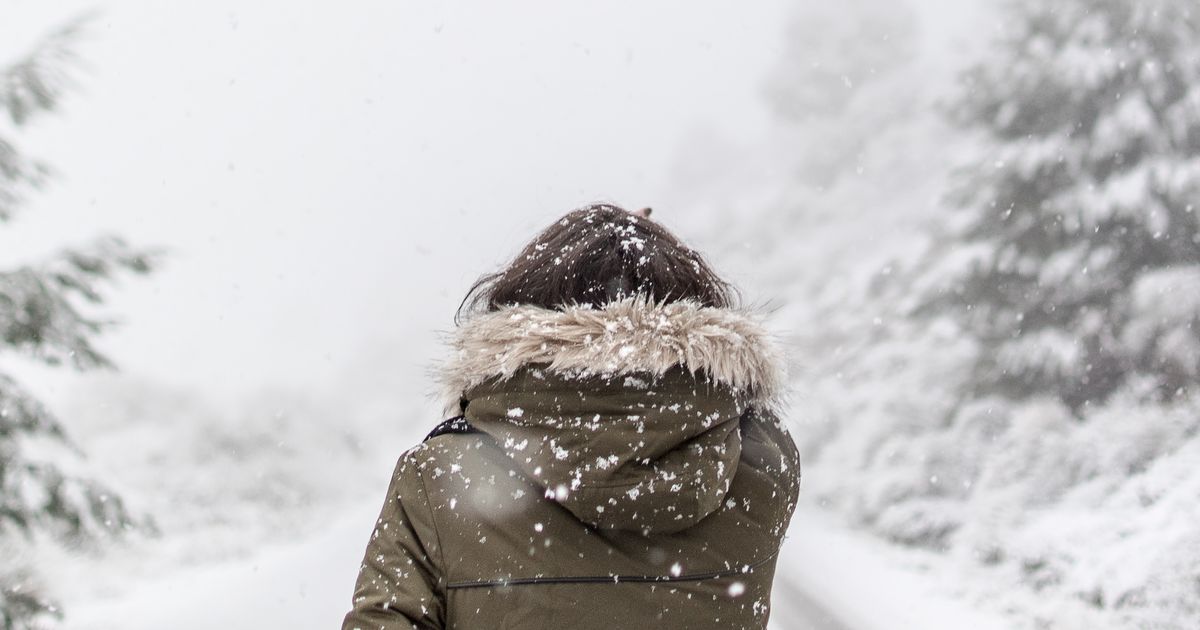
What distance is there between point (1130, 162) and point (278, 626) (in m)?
10.9

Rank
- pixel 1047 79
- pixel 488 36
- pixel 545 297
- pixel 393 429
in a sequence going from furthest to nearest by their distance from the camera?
pixel 488 36 < pixel 393 429 < pixel 1047 79 < pixel 545 297

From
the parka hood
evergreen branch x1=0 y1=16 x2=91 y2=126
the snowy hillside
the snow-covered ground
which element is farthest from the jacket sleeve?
the snow-covered ground

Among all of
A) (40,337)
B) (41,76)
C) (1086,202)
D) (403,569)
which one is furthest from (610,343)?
(1086,202)

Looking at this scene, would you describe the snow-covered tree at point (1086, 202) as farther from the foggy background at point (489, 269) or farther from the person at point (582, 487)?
the person at point (582, 487)

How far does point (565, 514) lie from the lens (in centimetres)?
145

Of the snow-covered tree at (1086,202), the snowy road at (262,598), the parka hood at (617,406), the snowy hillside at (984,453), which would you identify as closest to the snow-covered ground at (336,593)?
the snowy road at (262,598)

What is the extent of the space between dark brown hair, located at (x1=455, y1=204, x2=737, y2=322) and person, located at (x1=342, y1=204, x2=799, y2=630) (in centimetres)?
7

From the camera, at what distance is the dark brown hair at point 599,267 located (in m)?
1.60

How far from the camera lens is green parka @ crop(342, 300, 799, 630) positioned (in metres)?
1.39

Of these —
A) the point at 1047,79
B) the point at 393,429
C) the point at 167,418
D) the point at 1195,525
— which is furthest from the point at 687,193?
the point at 1195,525

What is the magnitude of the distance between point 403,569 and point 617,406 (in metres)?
0.45

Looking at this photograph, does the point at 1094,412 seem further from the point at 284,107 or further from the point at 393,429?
the point at 284,107

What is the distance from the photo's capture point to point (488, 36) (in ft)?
251

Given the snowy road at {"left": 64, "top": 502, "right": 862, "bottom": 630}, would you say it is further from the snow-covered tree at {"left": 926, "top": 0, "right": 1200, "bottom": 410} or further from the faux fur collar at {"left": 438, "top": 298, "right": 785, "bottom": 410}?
the faux fur collar at {"left": 438, "top": 298, "right": 785, "bottom": 410}
